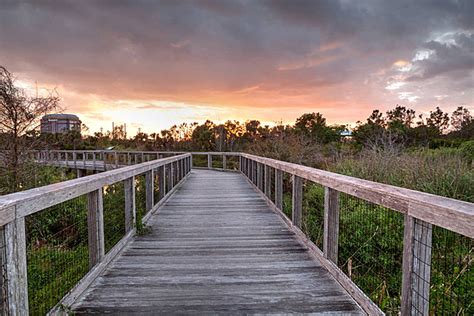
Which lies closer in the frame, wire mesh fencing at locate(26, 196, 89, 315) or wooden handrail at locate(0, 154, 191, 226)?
wooden handrail at locate(0, 154, 191, 226)

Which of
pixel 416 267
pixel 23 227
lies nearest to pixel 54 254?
pixel 23 227

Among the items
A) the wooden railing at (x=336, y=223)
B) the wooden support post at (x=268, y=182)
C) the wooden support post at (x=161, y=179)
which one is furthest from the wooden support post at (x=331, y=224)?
the wooden support post at (x=161, y=179)

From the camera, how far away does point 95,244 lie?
2545 mm

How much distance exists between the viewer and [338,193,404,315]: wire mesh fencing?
452 centimetres

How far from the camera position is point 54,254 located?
396 cm

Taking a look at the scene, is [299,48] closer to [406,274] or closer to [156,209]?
[156,209]

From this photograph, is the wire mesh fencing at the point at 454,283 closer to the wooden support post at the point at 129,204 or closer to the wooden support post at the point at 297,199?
the wooden support post at the point at 297,199

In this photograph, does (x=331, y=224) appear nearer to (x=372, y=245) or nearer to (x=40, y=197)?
(x=40, y=197)

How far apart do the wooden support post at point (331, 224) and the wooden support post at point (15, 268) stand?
216 cm

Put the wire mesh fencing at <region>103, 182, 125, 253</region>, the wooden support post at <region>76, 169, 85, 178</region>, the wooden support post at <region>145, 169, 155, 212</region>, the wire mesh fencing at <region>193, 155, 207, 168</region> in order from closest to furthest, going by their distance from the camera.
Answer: the wire mesh fencing at <region>103, 182, 125, 253</region> < the wooden support post at <region>145, 169, 155, 212</region> < the wooden support post at <region>76, 169, 85, 178</region> < the wire mesh fencing at <region>193, 155, 207, 168</region>

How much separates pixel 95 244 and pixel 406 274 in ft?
7.56

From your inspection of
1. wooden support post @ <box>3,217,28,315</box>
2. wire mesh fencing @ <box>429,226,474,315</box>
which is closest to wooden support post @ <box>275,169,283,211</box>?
wire mesh fencing @ <box>429,226,474,315</box>

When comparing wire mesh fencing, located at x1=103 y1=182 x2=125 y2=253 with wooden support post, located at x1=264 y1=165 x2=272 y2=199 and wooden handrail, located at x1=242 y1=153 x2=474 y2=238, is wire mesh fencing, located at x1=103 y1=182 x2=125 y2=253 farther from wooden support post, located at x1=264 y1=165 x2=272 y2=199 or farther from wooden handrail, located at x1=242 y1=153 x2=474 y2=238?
wooden handrail, located at x1=242 y1=153 x2=474 y2=238

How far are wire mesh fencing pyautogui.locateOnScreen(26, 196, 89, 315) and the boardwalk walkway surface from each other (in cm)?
75
